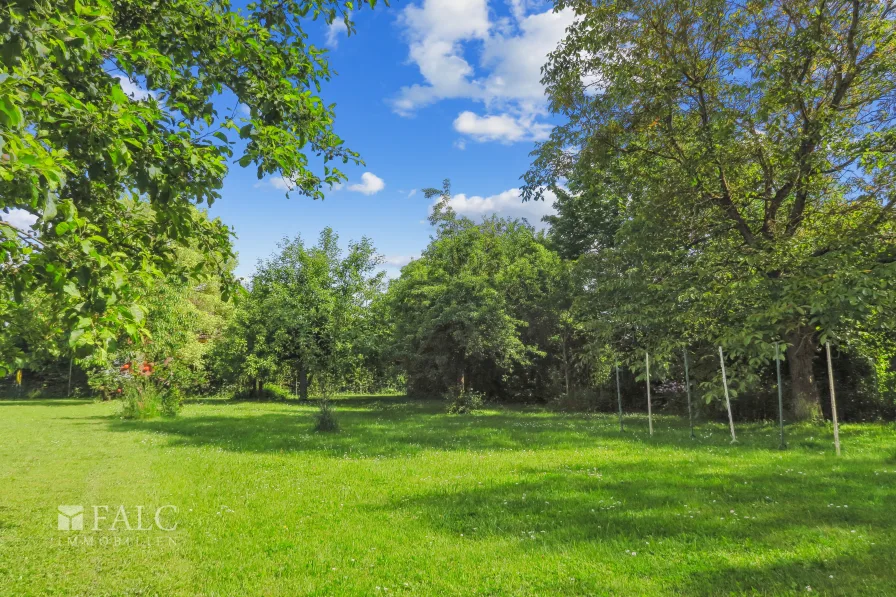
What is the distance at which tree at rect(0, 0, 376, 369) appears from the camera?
3207mm

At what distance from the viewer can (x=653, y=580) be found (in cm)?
426

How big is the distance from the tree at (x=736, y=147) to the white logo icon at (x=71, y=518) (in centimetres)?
1076

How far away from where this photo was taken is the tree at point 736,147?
36.6 feet

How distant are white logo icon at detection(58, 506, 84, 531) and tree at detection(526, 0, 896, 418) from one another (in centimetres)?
1076

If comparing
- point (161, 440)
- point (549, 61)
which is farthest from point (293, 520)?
point (549, 61)

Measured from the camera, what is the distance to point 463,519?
20.0 feet

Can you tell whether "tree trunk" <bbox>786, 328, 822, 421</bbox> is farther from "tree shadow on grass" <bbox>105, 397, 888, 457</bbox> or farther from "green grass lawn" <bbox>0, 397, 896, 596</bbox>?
"green grass lawn" <bbox>0, 397, 896, 596</bbox>

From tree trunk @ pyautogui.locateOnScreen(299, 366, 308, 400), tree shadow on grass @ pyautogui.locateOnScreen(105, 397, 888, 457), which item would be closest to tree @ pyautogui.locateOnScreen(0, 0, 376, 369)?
tree shadow on grass @ pyautogui.locateOnScreen(105, 397, 888, 457)

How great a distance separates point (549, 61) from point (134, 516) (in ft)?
42.4

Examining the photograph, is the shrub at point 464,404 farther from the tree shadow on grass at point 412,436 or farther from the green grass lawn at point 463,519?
the green grass lawn at point 463,519

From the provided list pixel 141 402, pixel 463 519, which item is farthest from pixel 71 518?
pixel 141 402

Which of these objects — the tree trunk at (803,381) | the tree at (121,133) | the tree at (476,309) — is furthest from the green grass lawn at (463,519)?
the tree at (476,309)

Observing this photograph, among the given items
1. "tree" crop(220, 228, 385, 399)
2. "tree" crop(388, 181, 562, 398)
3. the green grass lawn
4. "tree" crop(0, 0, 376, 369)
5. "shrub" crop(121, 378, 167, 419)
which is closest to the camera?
"tree" crop(0, 0, 376, 369)

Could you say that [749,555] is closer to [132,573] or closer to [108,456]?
[132,573]
